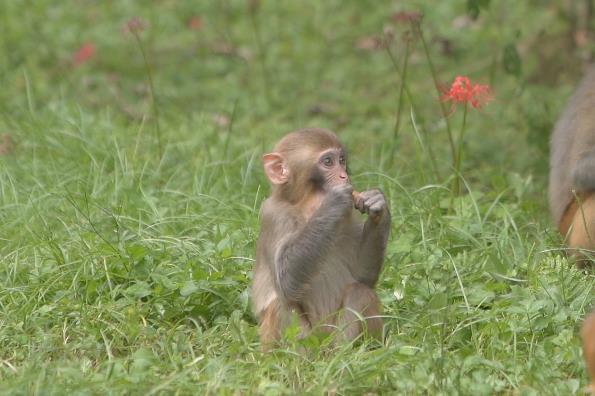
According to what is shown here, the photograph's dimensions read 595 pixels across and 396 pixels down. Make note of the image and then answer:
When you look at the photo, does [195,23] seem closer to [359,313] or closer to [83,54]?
[83,54]

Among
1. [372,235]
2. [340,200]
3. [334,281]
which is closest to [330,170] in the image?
[340,200]

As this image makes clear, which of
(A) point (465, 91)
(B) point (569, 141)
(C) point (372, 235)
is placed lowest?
(B) point (569, 141)

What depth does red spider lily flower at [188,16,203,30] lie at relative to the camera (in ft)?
36.3

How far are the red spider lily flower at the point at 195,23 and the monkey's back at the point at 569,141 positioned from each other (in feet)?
15.2

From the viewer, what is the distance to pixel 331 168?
5016 mm

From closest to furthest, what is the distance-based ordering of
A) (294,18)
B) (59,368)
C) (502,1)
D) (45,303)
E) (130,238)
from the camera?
(59,368), (45,303), (130,238), (502,1), (294,18)

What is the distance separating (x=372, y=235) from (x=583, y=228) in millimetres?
1729

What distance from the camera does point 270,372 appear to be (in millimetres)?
4723

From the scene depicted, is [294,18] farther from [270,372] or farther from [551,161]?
[270,372]

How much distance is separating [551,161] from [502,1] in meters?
3.69

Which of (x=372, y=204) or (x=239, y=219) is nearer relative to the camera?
(x=372, y=204)

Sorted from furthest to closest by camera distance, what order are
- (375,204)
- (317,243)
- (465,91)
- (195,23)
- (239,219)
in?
(195,23) → (239,219) → (465,91) → (375,204) → (317,243)

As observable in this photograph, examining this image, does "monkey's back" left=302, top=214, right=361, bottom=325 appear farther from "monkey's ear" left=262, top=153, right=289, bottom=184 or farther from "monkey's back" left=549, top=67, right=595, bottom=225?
"monkey's back" left=549, top=67, right=595, bottom=225

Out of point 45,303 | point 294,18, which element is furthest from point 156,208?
point 294,18
